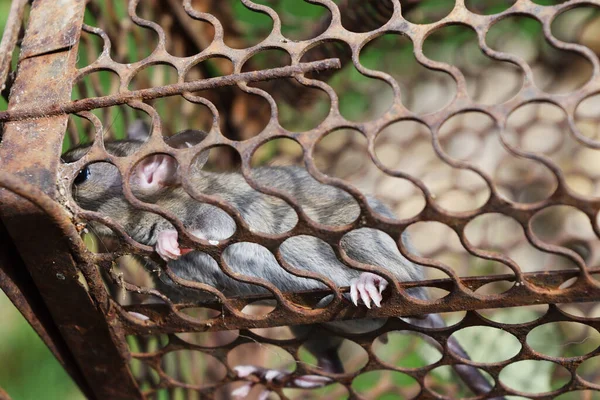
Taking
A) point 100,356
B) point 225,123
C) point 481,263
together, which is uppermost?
point 100,356

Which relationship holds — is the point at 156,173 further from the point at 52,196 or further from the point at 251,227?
the point at 52,196

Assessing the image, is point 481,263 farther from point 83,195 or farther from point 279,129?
point 279,129

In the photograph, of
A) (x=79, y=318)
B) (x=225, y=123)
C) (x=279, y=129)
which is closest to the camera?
(x=279, y=129)

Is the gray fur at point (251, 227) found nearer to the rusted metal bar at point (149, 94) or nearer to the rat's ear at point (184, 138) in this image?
the rat's ear at point (184, 138)

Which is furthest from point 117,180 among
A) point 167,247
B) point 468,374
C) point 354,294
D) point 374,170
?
point 374,170

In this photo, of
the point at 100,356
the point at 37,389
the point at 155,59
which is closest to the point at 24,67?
the point at 155,59

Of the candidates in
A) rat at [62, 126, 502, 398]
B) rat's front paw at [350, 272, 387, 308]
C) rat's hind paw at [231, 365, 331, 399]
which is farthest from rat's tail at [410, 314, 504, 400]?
rat's front paw at [350, 272, 387, 308]

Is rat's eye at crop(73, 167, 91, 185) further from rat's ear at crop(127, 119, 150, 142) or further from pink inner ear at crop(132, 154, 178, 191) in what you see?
rat's ear at crop(127, 119, 150, 142)

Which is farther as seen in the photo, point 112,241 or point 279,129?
point 112,241

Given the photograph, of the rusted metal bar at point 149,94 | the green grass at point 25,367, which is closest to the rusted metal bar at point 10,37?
the rusted metal bar at point 149,94
